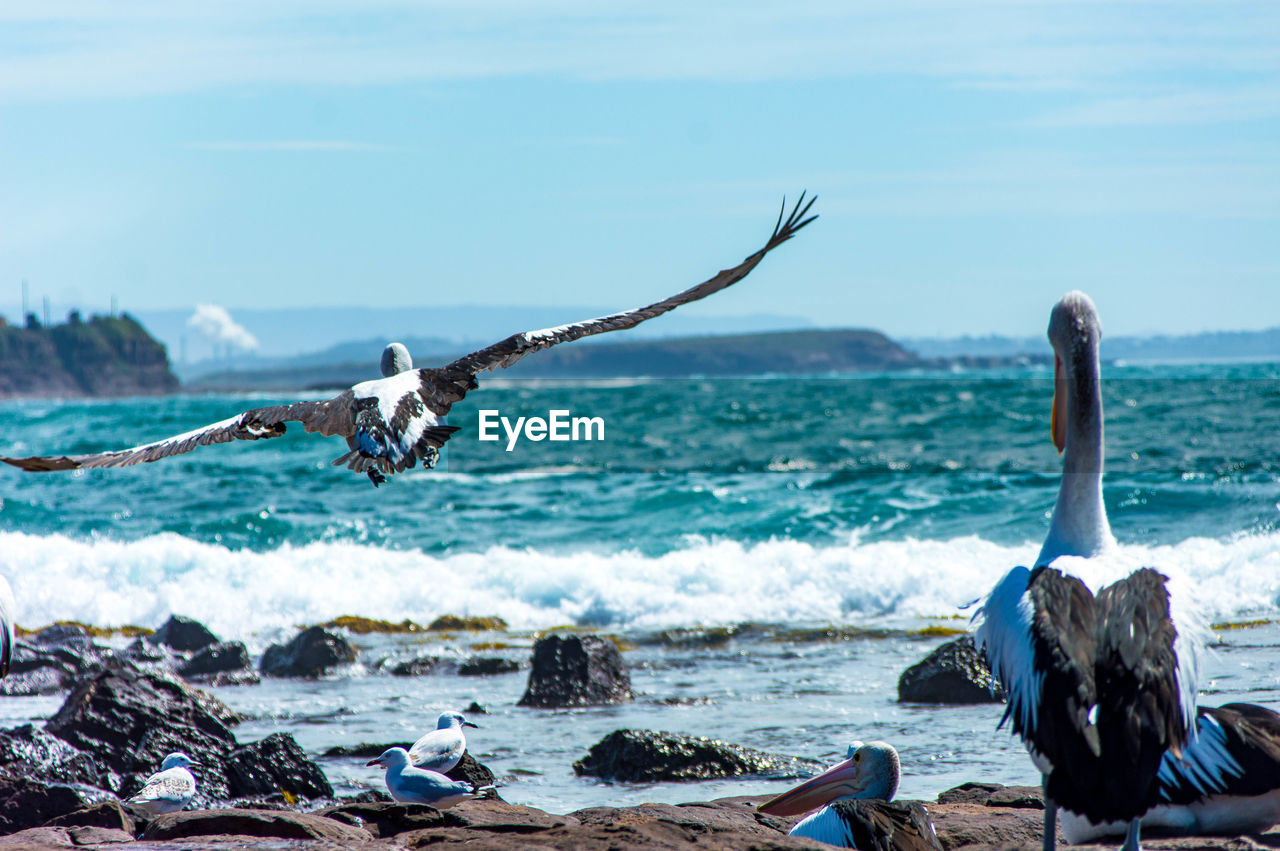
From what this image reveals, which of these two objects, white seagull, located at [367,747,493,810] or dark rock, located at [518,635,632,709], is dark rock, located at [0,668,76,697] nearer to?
dark rock, located at [518,635,632,709]

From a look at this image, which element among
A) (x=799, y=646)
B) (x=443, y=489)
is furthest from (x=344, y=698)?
(x=443, y=489)

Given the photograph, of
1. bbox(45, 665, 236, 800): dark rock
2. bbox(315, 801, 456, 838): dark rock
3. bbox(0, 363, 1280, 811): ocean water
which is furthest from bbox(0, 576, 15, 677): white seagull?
bbox(0, 363, 1280, 811): ocean water

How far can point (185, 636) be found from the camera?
12.8 m

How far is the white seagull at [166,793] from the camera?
6.20 metres

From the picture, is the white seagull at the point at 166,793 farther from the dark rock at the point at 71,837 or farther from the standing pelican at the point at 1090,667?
the standing pelican at the point at 1090,667

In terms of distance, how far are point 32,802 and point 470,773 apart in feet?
7.30

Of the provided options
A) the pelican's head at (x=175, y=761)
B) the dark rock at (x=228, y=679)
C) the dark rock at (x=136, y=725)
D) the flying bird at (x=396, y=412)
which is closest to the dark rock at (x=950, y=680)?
the flying bird at (x=396, y=412)

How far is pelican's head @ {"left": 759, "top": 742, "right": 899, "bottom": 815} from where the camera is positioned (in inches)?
207

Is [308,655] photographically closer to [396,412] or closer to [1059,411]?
[396,412]

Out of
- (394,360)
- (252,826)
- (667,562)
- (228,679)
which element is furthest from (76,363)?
(252,826)

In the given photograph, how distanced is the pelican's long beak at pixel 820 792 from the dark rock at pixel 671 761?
1.86 m

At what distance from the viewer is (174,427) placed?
4956cm

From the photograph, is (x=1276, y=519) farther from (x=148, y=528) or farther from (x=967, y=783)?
(x=148, y=528)

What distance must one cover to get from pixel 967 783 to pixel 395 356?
15.3 ft
